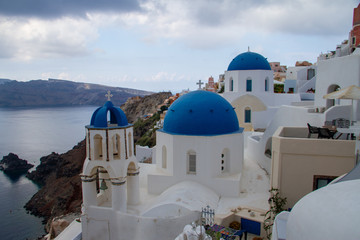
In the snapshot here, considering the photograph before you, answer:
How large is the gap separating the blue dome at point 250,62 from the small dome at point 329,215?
16.8m

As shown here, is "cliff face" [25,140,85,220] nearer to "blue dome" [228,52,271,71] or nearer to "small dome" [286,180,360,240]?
"blue dome" [228,52,271,71]

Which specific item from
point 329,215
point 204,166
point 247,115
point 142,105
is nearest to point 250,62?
point 247,115

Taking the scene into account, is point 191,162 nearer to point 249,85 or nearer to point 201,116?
point 201,116

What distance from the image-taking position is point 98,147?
383 inches

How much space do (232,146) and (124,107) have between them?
69.3 meters

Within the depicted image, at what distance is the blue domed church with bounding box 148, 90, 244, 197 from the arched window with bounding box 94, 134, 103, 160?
6.93 ft

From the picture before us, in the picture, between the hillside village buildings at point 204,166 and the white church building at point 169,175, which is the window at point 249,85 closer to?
the hillside village buildings at point 204,166

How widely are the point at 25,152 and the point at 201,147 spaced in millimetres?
51691

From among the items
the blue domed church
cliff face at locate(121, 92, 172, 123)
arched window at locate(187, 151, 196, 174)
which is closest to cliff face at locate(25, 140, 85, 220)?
the blue domed church

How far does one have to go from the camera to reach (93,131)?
901 centimetres

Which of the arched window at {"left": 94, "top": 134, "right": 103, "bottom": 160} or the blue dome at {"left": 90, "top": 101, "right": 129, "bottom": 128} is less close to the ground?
the blue dome at {"left": 90, "top": 101, "right": 129, "bottom": 128}

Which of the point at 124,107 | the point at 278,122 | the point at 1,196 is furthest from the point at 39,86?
the point at 278,122

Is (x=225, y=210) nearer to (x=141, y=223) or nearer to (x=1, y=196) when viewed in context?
(x=141, y=223)

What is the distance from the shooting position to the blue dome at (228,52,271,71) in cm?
1956
